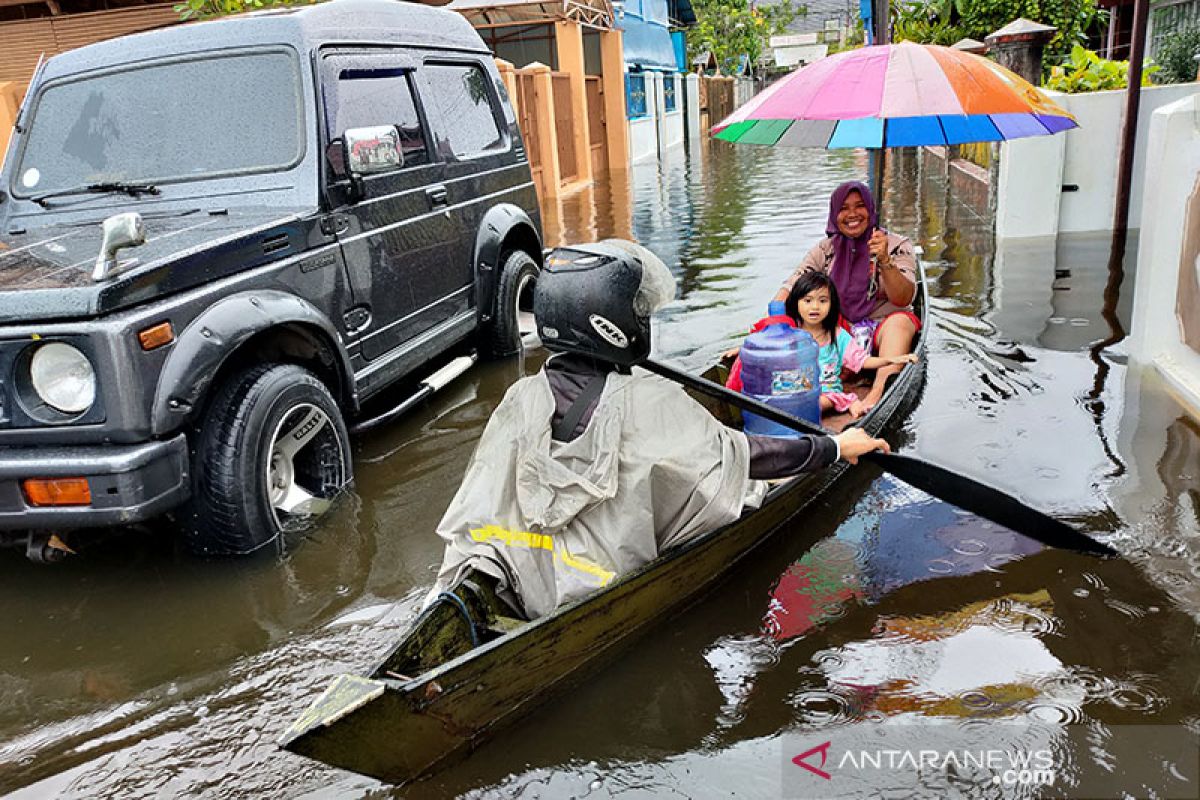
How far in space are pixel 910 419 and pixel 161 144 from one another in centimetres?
448

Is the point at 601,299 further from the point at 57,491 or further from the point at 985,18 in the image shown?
the point at 985,18

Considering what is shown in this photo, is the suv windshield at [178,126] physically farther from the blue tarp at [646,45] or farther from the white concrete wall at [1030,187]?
the blue tarp at [646,45]

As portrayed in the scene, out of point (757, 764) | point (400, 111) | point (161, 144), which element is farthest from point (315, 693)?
point (400, 111)

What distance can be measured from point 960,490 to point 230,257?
10.8 ft

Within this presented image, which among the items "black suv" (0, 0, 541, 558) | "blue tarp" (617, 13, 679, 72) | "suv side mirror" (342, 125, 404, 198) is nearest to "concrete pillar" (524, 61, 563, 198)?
"blue tarp" (617, 13, 679, 72)

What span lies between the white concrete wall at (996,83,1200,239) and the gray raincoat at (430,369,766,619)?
8.73 metres

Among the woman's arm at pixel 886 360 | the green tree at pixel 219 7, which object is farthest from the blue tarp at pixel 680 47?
the woman's arm at pixel 886 360

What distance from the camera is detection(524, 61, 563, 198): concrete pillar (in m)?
17.5

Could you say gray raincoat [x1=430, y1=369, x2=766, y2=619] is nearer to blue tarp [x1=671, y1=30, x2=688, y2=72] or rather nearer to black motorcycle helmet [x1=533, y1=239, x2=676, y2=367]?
black motorcycle helmet [x1=533, y1=239, x2=676, y2=367]

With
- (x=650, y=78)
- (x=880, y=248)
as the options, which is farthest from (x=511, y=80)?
(x=650, y=78)

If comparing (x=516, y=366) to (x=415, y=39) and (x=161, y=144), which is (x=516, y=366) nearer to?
(x=415, y=39)

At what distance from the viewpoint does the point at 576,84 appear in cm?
2009

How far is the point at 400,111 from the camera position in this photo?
5676 millimetres

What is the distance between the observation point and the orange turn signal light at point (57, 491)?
3.52 m
